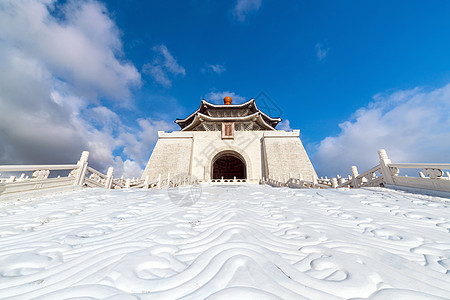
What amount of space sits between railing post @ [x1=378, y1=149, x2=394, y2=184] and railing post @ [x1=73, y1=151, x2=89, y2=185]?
12572 millimetres

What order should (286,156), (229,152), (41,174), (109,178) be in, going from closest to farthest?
(41,174) → (109,178) → (286,156) → (229,152)

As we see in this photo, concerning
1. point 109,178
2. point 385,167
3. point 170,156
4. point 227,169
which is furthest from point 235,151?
point 385,167

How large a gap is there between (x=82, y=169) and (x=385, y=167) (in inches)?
496

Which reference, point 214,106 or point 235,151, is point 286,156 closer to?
point 235,151

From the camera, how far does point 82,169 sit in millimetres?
7055

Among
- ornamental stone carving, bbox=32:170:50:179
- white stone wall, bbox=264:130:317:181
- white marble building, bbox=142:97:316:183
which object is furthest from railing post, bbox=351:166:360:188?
ornamental stone carving, bbox=32:170:50:179

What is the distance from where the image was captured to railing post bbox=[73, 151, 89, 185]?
689 centimetres

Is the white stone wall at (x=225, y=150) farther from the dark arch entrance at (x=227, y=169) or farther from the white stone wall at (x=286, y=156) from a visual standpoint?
the dark arch entrance at (x=227, y=169)

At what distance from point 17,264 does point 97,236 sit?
73cm

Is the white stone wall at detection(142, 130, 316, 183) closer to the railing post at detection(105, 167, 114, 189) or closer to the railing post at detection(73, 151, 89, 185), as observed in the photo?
the railing post at detection(105, 167, 114, 189)

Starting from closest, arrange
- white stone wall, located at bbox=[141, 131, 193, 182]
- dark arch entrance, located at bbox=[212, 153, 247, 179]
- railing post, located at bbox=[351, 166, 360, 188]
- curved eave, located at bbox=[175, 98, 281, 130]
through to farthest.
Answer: railing post, located at bbox=[351, 166, 360, 188] → white stone wall, located at bbox=[141, 131, 193, 182] → curved eave, located at bbox=[175, 98, 281, 130] → dark arch entrance, located at bbox=[212, 153, 247, 179]

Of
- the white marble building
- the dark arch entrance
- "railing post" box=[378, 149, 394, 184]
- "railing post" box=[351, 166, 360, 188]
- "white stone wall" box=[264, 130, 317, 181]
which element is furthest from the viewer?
the dark arch entrance

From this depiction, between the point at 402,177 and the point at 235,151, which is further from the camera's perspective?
the point at 235,151

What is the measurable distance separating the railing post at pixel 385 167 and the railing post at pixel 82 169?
41.2 feet
